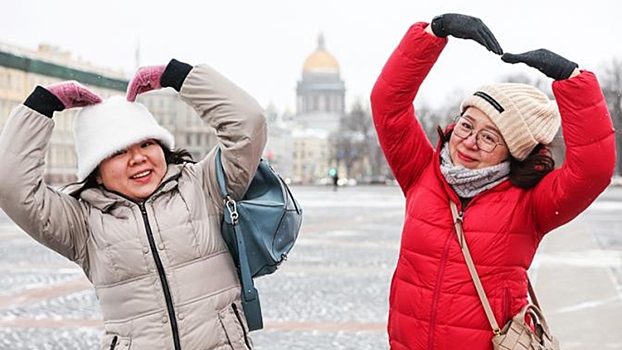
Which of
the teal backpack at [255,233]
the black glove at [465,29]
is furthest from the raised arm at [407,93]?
the teal backpack at [255,233]

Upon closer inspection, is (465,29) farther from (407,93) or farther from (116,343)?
(116,343)

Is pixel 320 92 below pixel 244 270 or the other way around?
below

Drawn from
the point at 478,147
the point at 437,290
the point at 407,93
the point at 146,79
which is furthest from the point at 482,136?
the point at 146,79

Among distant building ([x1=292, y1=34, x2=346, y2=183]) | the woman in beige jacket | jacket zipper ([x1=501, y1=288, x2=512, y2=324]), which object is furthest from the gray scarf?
distant building ([x1=292, y1=34, x2=346, y2=183])

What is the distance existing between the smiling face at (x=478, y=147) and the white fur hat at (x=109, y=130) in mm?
944

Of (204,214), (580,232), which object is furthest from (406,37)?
(580,232)

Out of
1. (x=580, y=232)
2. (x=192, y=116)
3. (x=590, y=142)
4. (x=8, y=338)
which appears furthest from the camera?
(x=192, y=116)

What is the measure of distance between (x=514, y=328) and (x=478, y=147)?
1.90 feet

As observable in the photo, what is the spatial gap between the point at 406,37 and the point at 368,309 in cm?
429

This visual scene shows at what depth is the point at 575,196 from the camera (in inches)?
108

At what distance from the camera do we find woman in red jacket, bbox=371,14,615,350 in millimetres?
2764

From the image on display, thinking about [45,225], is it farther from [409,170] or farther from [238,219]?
[409,170]

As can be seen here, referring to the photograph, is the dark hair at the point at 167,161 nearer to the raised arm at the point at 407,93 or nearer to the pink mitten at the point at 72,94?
the pink mitten at the point at 72,94

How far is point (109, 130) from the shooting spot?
2787 mm
